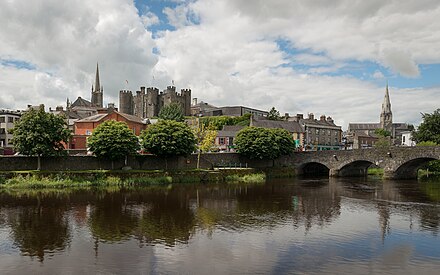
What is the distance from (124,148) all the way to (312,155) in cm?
3322

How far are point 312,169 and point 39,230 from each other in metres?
58.0

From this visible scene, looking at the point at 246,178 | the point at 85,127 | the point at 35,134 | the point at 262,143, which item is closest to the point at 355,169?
the point at 262,143

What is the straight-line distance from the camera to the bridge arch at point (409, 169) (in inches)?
2285

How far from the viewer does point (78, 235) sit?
78.1 feet

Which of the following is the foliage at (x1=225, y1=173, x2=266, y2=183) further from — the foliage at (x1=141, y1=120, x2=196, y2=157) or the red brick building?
the red brick building

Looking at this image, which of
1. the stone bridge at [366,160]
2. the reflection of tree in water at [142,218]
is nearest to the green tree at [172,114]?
the stone bridge at [366,160]

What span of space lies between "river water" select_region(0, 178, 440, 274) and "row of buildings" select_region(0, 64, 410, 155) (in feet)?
92.9

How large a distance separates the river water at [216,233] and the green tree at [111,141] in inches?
388

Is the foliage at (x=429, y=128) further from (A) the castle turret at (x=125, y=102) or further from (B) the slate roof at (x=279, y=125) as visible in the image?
(A) the castle turret at (x=125, y=102)

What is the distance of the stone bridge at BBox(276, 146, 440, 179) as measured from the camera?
56438 millimetres

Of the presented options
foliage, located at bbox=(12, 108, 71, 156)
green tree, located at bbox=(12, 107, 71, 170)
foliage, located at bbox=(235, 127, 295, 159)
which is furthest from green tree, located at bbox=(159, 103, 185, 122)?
foliage, located at bbox=(12, 108, 71, 156)

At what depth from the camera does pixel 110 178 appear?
48.3m

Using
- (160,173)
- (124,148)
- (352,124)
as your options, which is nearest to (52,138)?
(124,148)

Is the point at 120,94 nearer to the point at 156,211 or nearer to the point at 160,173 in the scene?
the point at 160,173
